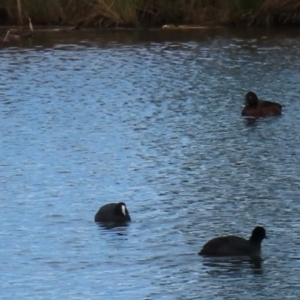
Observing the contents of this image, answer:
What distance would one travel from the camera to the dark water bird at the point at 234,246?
11062 mm

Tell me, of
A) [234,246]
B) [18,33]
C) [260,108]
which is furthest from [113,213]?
[18,33]

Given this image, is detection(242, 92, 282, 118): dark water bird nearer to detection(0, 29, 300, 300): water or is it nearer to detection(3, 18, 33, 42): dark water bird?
detection(0, 29, 300, 300): water

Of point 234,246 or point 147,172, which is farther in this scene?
point 147,172

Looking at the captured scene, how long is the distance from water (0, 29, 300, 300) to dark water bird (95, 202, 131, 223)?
0.14 metres

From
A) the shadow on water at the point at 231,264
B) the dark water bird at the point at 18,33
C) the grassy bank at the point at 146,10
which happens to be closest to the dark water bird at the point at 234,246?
the shadow on water at the point at 231,264

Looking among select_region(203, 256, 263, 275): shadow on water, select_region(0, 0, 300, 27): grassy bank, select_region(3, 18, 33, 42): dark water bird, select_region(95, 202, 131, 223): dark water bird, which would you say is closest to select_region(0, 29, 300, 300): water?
select_region(203, 256, 263, 275): shadow on water

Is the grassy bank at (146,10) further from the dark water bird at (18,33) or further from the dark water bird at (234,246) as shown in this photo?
the dark water bird at (234,246)

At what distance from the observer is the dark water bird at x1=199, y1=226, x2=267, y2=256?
1106 centimetres

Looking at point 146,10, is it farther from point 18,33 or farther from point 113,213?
point 113,213

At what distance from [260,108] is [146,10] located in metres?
16.8

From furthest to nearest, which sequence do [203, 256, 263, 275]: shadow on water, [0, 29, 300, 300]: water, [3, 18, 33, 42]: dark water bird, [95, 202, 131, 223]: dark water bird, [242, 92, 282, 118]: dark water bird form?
1. [3, 18, 33, 42]: dark water bird
2. [242, 92, 282, 118]: dark water bird
3. [95, 202, 131, 223]: dark water bird
4. [203, 256, 263, 275]: shadow on water
5. [0, 29, 300, 300]: water

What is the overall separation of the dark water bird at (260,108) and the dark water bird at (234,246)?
26.3 ft

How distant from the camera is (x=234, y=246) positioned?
11.1 meters

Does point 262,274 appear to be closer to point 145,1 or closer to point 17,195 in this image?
point 17,195
